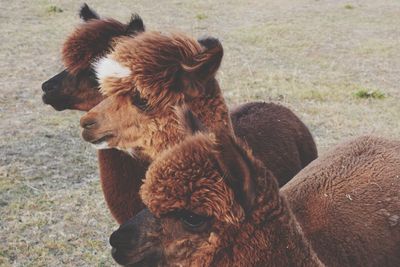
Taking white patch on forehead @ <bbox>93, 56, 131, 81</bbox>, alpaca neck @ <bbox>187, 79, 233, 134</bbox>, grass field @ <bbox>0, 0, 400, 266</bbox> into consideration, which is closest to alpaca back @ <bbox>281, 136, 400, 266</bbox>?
alpaca neck @ <bbox>187, 79, 233, 134</bbox>

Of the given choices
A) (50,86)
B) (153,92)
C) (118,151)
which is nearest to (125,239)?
(153,92)

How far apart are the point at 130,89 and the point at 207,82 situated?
19.1 inches

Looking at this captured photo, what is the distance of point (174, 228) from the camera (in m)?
2.34

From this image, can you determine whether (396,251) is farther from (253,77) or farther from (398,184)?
(253,77)

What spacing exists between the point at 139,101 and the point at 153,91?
139 mm

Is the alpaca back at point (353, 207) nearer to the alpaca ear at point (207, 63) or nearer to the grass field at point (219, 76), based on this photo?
the alpaca ear at point (207, 63)

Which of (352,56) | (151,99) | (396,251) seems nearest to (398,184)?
(396,251)

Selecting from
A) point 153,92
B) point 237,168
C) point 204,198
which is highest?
point 237,168

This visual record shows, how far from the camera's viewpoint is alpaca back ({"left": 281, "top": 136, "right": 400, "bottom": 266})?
122 inches

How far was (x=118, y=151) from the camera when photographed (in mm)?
3801

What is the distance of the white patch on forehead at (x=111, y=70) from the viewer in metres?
3.38

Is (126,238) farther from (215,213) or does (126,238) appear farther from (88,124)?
(88,124)

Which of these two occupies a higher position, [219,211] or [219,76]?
[219,211]

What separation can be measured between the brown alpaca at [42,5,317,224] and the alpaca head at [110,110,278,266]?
1.20m
